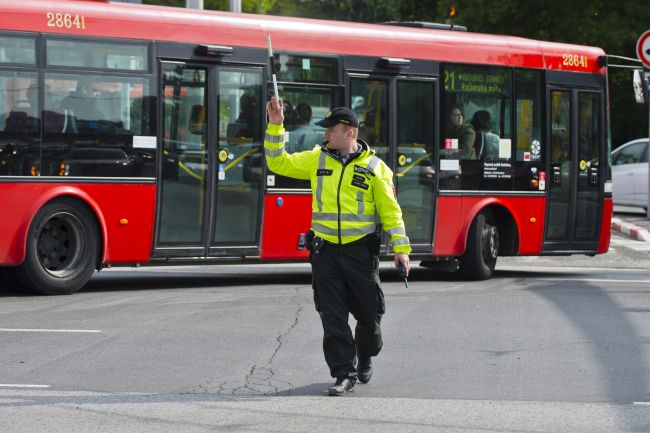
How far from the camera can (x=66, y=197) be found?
1312 cm

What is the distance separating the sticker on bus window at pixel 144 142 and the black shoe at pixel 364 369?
5782 mm

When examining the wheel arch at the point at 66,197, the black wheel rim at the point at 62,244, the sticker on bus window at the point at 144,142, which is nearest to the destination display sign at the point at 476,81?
the sticker on bus window at the point at 144,142

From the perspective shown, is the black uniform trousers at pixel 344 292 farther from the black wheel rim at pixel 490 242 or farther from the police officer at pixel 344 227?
the black wheel rim at pixel 490 242

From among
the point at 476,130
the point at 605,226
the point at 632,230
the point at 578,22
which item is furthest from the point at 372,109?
the point at 578,22

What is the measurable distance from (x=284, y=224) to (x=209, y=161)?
1097mm

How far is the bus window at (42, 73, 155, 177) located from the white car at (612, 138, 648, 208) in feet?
55.6

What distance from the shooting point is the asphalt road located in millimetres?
7293

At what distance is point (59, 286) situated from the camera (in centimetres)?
1303

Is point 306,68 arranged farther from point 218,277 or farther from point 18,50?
point 18,50

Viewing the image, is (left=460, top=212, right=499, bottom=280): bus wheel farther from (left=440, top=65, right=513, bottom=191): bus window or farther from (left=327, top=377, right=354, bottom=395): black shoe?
(left=327, top=377, right=354, bottom=395): black shoe

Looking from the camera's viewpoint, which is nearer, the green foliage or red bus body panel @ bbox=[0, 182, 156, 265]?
red bus body panel @ bbox=[0, 182, 156, 265]

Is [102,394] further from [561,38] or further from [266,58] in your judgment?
[561,38]

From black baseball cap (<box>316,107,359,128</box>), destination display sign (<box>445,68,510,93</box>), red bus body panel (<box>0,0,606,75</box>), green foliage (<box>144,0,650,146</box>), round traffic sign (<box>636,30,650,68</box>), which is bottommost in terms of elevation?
black baseball cap (<box>316,107,359,128</box>)

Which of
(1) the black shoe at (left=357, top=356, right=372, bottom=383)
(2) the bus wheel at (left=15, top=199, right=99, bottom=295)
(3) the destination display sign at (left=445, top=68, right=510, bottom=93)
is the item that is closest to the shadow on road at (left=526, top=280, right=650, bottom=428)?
(1) the black shoe at (left=357, top=356, right=372, bottom=383)
